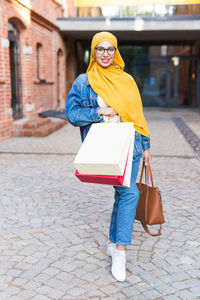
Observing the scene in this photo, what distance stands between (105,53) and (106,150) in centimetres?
76

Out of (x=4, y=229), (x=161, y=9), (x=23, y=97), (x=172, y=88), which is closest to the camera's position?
(x=4, y=229)

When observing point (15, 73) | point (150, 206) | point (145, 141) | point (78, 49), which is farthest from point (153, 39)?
point (150, 206)

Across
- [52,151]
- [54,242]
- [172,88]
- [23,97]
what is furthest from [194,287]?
[172,88]

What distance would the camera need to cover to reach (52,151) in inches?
294

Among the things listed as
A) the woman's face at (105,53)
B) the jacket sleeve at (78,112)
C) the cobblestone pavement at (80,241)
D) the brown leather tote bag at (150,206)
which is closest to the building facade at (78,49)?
the cobblestone pavement at (80,241)

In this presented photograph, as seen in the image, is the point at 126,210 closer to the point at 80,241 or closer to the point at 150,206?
the point at 150,206

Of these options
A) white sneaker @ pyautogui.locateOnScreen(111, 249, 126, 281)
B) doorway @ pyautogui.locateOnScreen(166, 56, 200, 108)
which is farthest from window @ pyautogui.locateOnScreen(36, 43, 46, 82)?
white sneaker @ pyautogui.locateOnScreen(111, 249, 126, 281)

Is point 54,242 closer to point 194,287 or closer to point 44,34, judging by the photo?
point 194,287

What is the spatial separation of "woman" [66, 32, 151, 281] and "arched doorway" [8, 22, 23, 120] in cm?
758

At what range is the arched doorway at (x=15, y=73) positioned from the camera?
964 cm

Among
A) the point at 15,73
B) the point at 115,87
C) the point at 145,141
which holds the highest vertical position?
the point at 15,73

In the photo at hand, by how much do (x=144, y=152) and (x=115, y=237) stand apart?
0.76m

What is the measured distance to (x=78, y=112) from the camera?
100 inches

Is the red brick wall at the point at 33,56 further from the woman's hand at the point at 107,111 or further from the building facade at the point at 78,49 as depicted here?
the woman's hand at the point at 107,111
